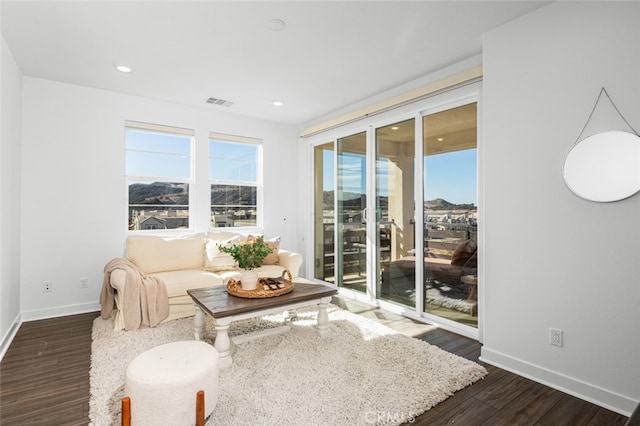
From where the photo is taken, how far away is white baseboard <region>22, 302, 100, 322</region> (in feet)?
11.9

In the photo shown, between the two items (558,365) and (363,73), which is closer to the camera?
(558,365)

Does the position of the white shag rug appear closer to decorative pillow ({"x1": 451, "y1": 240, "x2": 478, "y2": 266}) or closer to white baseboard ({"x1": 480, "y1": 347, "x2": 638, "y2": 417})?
white baseboard ({"x1": 480, "y1": 347, "x2": 638, "y2": 417})

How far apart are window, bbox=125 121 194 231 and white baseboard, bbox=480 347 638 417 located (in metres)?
3.90

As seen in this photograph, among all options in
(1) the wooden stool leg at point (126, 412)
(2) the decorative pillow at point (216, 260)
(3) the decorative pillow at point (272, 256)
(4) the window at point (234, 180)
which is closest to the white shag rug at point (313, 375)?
(1) the wooden stool leg at point (126, 412)

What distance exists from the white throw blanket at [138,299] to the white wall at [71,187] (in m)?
0.65

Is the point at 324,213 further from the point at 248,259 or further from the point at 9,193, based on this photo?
the point at 9,193

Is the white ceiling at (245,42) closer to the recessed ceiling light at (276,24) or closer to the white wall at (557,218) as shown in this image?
the recessed ceiling light at (276,24)

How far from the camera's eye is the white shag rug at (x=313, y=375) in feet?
6.40

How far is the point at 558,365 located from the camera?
2322 millimetres

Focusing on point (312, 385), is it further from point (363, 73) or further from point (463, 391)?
point (363, 73)

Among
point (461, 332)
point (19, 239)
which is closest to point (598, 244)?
point (461, 332)

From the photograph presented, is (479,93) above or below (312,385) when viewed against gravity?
above

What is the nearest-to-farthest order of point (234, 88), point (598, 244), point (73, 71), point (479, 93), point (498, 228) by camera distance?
point (598, 244) < point (498, 228) < point (479, 93) < point (73, 71) < point (234, 88)

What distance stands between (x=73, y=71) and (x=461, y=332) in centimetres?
467
